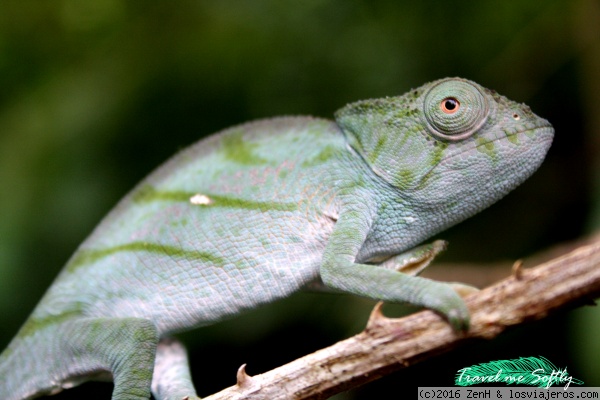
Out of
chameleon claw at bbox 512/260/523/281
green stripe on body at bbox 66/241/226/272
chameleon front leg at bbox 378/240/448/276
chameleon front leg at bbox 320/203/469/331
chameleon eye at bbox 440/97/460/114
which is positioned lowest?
chameleon claw at bbox 512/260/523/281

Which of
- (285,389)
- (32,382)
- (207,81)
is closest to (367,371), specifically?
(285,389)

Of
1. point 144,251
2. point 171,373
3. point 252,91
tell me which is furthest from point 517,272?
point 252,91

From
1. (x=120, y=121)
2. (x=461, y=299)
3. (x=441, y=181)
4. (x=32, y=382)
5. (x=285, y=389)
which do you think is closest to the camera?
(x=461, y=299)

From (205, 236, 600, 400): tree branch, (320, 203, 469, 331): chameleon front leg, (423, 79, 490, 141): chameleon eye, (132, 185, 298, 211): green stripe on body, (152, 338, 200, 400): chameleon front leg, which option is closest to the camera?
(205, 236, 600, 400): tree branch

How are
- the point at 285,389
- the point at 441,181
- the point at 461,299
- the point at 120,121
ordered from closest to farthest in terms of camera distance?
the point at 461,299 < the point at 285,389 < the point at 441,181 < the point at 120,121

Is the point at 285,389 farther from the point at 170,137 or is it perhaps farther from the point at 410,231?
the point at 170,137

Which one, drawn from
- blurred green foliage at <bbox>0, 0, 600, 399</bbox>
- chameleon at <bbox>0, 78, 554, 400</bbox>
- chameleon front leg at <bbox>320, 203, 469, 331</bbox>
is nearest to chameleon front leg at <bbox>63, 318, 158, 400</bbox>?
chameleon at <bbox>0, 78, 554, 400</bbox>

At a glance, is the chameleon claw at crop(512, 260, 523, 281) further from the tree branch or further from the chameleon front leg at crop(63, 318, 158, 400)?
the chameleon front leg at crop(63, 318, 158, 400)

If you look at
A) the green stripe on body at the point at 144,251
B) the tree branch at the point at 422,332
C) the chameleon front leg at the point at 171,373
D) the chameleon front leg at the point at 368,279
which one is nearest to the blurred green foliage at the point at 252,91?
the chameleon front leg at the point at 171,373
